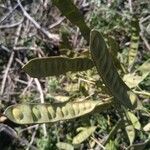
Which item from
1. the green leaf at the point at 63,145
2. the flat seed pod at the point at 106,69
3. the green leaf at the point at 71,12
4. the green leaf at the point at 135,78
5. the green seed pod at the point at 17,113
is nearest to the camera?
the flat seed pod at the point at 106,69

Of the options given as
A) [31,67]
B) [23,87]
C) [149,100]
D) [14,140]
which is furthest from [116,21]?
[31,67]

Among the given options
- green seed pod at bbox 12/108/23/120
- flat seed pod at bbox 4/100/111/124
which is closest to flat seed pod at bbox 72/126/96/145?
flat seed pod at bbox 4/100/111/124

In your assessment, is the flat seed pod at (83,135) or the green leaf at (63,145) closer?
the flat seed pod at (83,135)

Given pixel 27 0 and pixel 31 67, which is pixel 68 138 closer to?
pixel 27 0

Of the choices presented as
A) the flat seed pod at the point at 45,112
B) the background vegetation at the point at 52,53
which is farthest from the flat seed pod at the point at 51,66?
the background vegetation at the point at 52,53

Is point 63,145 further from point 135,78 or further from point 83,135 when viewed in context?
point 135,78

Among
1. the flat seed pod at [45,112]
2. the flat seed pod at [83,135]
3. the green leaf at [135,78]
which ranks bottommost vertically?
the flat seed pod at [83,135]

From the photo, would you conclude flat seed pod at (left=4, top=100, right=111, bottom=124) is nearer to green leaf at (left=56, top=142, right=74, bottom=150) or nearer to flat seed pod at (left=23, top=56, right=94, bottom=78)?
flat seed pod at (left=23, top=56, right=94, bottom=78)

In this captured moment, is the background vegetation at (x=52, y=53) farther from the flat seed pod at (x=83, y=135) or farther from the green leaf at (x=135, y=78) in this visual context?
the green leaf at (x=135, y=78)
